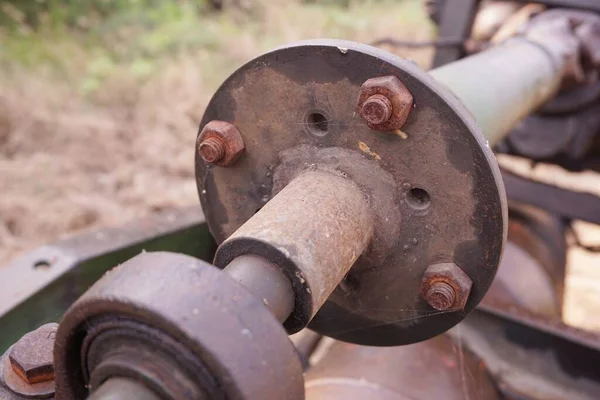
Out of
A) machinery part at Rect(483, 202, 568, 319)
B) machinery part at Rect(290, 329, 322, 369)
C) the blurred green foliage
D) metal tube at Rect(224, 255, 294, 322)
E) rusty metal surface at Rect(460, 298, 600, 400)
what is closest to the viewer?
metal tube at Rect(224, 255, 294, 322)

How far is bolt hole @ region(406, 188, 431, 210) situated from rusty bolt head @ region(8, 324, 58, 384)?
569mm

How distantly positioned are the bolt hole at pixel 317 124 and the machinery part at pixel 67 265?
844mm

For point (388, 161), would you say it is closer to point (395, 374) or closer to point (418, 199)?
point (418, 199)

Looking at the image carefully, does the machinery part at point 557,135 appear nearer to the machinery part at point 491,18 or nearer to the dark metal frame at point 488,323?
the machinery part at point 491,18

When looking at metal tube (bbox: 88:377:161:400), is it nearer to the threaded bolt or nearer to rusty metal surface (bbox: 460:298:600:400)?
the threaded bolt

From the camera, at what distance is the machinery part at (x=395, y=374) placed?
130 cm

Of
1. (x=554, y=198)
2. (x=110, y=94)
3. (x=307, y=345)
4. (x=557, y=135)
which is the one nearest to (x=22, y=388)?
(x=307, y=345)

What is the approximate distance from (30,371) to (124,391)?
0.37m

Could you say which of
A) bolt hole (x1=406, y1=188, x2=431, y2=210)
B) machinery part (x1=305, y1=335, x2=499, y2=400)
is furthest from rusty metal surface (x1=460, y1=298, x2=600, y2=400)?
bolt hole (x1=406, y1=188, x2=431, y2=210)

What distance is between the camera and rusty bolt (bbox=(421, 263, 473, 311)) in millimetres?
859

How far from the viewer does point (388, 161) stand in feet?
2.85

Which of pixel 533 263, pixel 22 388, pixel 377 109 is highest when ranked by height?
pixel 377 109

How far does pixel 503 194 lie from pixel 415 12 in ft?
25.4

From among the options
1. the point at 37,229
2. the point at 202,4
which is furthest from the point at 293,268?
the point at 202,4
